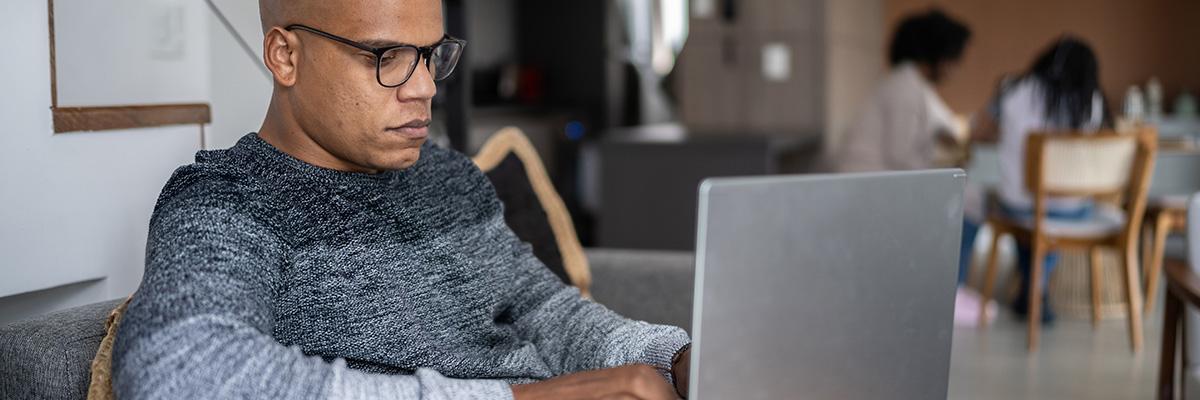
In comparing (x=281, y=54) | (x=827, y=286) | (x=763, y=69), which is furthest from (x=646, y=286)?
(x=763, y=69)

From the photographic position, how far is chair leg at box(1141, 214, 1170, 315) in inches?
162

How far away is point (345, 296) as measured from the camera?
1229mm

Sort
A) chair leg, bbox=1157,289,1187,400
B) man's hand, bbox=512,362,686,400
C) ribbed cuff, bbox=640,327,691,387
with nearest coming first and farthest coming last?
man's hand, bbox=512,362,686,400 → ribbed cuff, bbox=640,327,691,387 → chair leg, bbox=1157,289,1187,400

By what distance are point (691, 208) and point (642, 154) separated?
0.29m

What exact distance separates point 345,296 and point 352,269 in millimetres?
33

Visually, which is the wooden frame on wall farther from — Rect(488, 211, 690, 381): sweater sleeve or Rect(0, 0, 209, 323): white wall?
Rect(488, 211, 690, 381): sweater sleeve

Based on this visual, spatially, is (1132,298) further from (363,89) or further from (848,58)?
(363,89)

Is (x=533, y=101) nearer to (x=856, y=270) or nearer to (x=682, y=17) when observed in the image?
(x=682, y=17)

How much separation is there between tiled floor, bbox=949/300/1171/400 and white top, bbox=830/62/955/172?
70 centimetres

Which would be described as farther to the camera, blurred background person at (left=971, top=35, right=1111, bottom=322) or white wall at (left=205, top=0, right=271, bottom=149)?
blurred background person at (left=971, top=35, right=1111, bottom=322)

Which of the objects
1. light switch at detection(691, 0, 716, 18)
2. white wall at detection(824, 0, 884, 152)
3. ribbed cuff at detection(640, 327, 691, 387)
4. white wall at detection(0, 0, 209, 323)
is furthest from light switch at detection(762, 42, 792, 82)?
ribbed cuff at detection(640, 327, 691, 387)

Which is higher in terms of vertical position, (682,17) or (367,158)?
(682,17)

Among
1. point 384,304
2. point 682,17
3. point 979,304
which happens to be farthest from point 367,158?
point 682,17

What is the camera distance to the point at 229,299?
1012 mm
